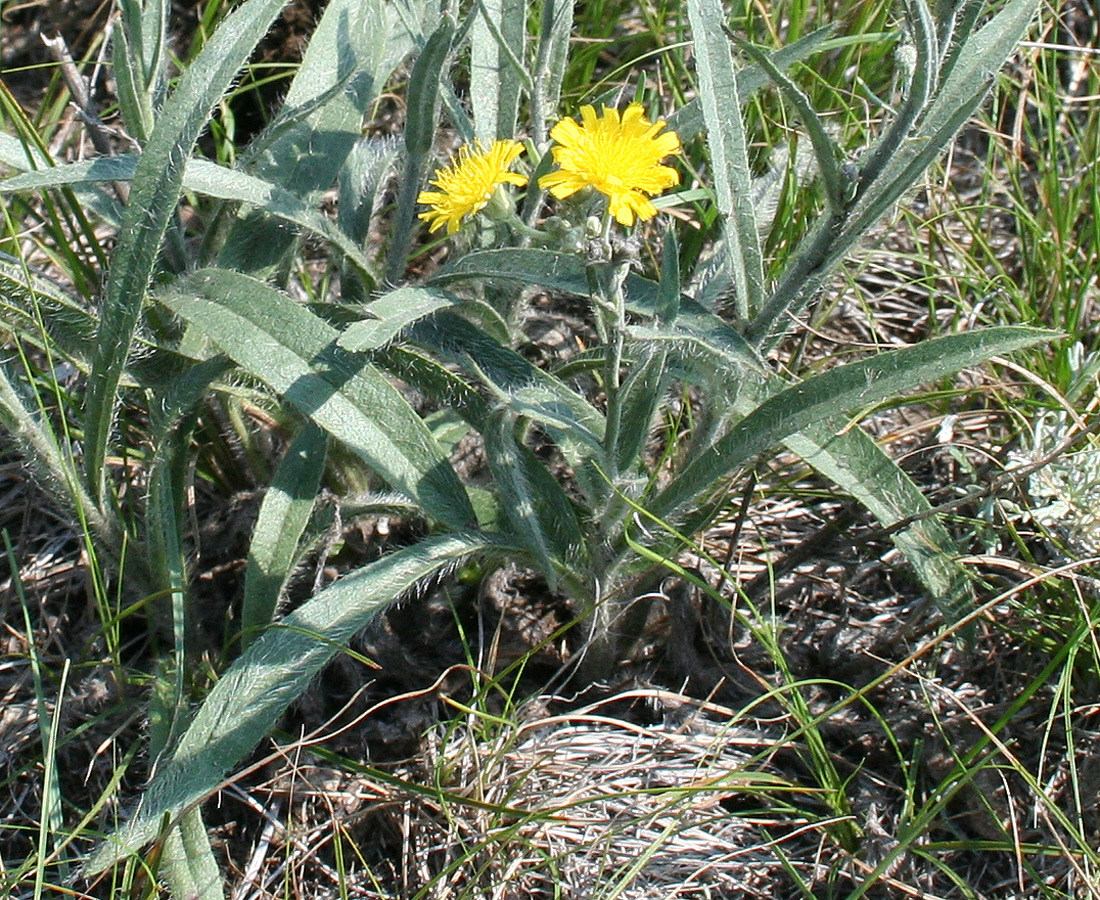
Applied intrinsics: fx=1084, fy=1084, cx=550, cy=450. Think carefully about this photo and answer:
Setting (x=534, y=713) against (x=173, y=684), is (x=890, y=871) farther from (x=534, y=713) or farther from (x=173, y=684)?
(x=173, y=684)

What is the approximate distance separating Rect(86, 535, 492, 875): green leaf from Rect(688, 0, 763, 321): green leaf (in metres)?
0.53

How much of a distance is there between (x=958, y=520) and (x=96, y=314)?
4.88 feet

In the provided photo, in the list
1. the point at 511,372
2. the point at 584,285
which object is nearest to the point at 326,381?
the point at 511,372

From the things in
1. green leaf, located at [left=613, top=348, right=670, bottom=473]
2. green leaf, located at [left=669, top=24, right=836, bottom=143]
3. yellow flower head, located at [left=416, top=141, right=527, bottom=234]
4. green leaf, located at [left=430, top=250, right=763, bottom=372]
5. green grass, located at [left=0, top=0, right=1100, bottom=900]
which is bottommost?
green grass, located at [left=0, top=0, right=1100, bottom=900]

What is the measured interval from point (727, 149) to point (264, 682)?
1001mm

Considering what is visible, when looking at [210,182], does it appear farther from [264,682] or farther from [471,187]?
[264,682]

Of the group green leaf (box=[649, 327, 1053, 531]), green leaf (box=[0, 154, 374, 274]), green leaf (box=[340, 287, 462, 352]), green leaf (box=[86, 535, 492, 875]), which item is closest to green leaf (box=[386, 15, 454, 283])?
green leaf (box=[0, 154, 374, 274])

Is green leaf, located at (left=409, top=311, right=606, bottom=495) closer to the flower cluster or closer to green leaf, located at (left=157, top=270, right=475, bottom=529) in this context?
green leaf, located at (left=157, top=270, right=475, bottom=529)

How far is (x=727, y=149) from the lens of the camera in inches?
62.2

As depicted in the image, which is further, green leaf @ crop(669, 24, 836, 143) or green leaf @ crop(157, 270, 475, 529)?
green leaf @ crop(669, 24, 836, 143)

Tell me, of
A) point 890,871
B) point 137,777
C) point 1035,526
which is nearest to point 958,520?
point 1035,526

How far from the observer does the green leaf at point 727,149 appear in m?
1.52

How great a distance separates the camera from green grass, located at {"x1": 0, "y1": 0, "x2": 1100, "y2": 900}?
162 centimetres

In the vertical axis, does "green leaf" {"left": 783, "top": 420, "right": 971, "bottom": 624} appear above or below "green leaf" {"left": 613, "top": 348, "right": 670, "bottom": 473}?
below
